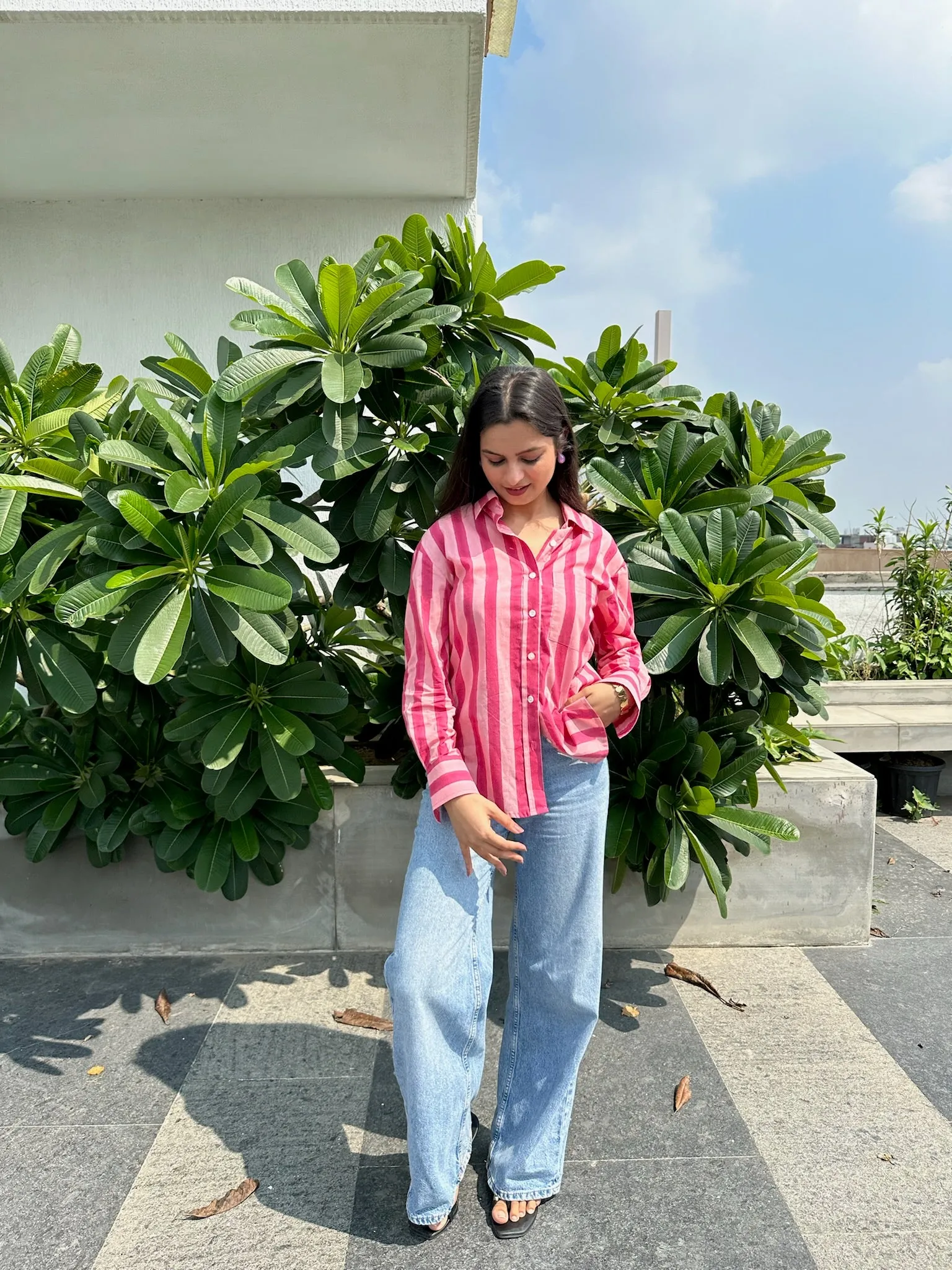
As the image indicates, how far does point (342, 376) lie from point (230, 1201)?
1767 mm

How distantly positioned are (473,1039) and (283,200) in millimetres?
4692

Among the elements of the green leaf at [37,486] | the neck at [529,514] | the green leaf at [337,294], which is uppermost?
the green leaf at [337,294]

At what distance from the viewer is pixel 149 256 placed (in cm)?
476

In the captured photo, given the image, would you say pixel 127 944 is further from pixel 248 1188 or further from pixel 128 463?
pixel 128 463

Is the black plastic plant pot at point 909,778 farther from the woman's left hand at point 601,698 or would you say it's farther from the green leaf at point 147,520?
the green leaf at point 147,520

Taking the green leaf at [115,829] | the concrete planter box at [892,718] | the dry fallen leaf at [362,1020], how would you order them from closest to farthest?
the dry fallen leaf at [362,1020]
the green leaf at [115,829]
the concrete planter box at [892,718]

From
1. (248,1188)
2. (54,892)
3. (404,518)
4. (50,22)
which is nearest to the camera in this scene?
(248,1188)

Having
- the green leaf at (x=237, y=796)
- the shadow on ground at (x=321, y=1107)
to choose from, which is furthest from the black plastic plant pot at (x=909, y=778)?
the green leaf at (x=237, y=796)

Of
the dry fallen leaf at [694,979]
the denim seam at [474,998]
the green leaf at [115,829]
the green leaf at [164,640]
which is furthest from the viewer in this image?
the green leaf at [115,829]

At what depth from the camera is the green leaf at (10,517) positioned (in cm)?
202

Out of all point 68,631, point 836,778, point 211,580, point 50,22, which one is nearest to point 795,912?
point 836,778

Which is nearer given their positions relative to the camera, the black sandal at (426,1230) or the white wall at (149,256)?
the black sandal at (426,1230)

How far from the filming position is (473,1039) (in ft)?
4.89

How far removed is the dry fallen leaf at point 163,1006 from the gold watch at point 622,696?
5.39 ft
